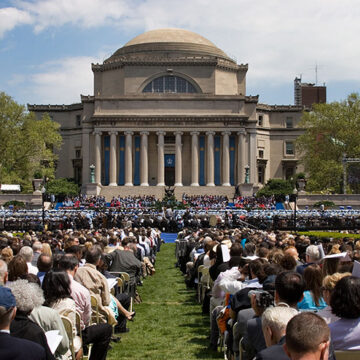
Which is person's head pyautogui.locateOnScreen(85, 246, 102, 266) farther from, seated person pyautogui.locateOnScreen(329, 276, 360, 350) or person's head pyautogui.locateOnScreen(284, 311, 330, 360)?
person's head pyautogui.locateOnScreen(284, 311, 330, 360)

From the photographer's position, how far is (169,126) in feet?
267

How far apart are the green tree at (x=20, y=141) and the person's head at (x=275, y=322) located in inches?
2721

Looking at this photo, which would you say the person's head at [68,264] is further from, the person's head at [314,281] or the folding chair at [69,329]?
the person's head at [314,281]

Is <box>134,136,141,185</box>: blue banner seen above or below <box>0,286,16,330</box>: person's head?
above

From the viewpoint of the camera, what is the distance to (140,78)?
85312 mm

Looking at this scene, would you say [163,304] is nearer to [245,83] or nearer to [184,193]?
[184,193]

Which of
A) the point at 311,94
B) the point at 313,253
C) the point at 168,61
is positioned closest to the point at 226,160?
the point at 168,61

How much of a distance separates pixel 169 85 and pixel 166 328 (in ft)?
243

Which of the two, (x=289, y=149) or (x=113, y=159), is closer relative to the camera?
(x=113, y=159)

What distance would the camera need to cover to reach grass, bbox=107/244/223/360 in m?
11.6

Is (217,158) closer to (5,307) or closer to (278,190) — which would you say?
(278,190)

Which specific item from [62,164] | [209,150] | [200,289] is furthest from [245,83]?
[200,289]

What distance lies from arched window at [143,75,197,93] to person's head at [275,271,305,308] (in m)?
79.5

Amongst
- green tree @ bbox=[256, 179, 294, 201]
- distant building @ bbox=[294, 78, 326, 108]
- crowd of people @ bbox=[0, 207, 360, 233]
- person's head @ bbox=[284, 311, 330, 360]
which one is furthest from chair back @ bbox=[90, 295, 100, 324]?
distant building @ bbox=[294, 78, 326, 108]
